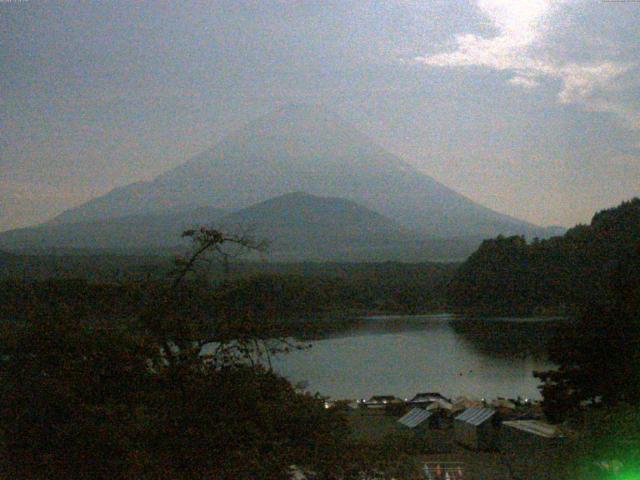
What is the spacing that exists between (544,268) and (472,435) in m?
23.4

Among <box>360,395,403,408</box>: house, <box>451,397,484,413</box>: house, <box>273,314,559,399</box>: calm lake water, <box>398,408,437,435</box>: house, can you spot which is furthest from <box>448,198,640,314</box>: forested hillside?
<box>398,408,437,435</box>: house

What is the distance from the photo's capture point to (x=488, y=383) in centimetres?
1916

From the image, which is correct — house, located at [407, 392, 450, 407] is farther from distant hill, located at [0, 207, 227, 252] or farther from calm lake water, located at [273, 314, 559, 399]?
distant hill, located at [0, 207, 227, 252]

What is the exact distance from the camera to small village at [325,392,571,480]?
24.9 ft

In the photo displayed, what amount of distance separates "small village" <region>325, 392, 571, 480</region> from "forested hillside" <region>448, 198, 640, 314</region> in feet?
55.0

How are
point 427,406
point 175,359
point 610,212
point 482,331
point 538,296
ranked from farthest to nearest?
1. point 610,212
2. point 538,296
3. point 482,331
4. point 427,406
5. point 175,359

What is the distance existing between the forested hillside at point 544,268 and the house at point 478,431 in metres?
18.8

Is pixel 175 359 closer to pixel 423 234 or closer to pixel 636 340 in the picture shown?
pixel 636 340

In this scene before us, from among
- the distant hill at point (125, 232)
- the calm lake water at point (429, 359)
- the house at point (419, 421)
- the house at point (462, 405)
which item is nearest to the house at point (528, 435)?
the house at point (419, 421)

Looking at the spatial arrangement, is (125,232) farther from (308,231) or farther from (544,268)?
(544,268)

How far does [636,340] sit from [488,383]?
37.8ft

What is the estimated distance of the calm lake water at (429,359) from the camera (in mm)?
18016

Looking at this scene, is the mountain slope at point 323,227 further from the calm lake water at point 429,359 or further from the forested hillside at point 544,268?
the calm lake water at point 429,359

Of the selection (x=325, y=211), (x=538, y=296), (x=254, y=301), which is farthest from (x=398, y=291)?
(x=325, y=211)
